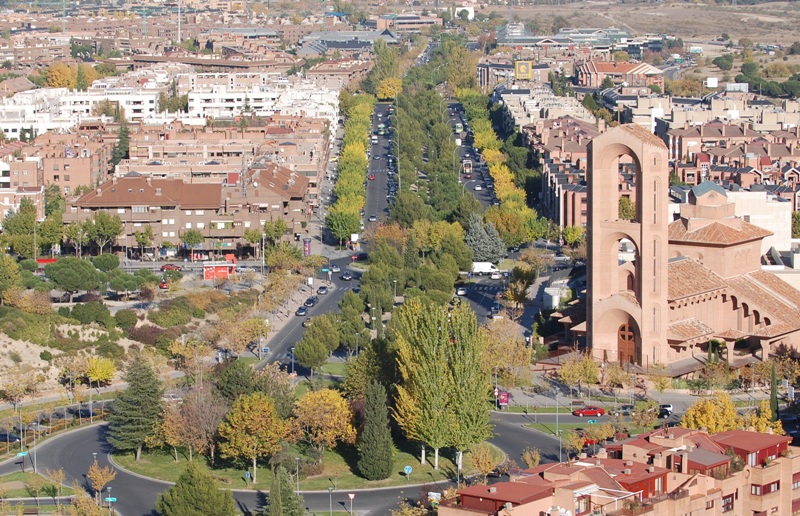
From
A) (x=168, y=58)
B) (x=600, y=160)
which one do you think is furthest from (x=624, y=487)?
(x=168, y=58)

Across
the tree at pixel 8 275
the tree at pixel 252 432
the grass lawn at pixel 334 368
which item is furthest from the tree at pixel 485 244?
the tree at pixel 252 432

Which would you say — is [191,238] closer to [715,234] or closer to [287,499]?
[715,234]

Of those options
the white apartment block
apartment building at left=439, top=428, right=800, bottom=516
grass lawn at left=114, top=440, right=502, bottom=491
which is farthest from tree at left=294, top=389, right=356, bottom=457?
the white apartment block

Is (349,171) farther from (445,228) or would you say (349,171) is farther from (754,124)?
(754,124)

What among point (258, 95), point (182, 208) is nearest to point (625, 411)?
point (182, 208)

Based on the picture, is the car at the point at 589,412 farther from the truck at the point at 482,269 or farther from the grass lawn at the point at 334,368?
the truck at the point at 482,269
